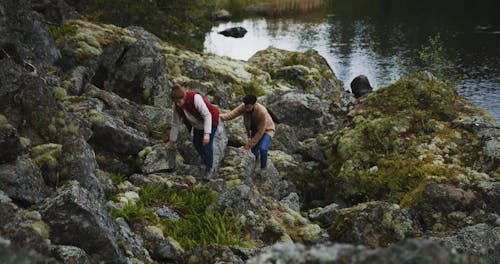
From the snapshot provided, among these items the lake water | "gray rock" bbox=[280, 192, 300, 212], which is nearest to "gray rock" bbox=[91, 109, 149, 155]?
"gray rock" bbox=[280, 192, 300, 212]

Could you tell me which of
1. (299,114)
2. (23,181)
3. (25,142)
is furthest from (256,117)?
(299,114)

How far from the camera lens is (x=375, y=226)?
1374cm

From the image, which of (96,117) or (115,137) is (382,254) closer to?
(115,137)

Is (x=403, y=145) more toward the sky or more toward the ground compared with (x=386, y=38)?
more toward the sky

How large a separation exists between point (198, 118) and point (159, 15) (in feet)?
71.3

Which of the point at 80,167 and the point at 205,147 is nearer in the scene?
the point at 80,167

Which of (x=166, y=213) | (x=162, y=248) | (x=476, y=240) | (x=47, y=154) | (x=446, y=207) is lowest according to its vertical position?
(x=446, y=207)

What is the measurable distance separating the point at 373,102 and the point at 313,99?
4.46 m

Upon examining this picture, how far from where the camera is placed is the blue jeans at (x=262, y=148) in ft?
51.1

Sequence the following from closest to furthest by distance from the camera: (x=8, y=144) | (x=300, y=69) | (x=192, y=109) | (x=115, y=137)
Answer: (x=8, y=144) → (x=192, y=109) → (x=115, y=137) → (x=300, y=69)

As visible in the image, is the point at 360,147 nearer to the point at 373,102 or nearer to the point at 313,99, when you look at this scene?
the point at 373,102

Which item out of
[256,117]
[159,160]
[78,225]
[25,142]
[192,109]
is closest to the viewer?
[78,225]

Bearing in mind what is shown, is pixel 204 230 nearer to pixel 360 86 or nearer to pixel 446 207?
pixel 446 207

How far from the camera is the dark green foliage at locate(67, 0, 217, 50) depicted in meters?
32.1
